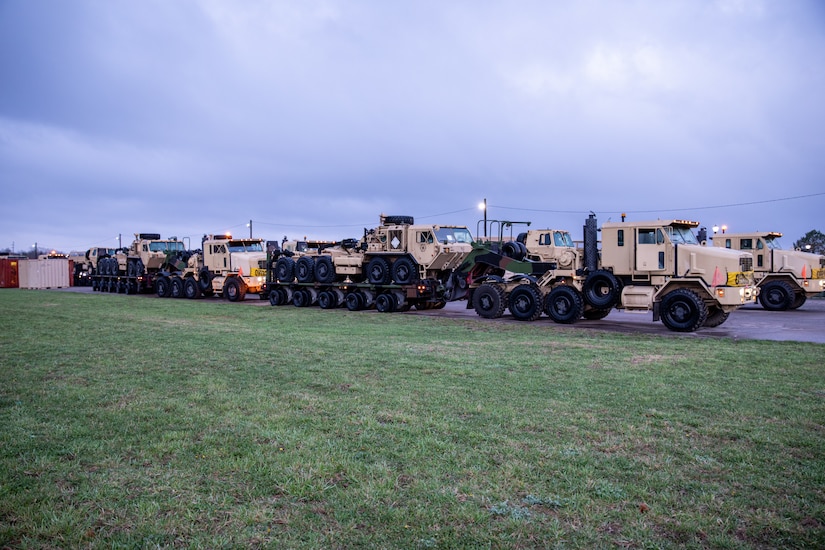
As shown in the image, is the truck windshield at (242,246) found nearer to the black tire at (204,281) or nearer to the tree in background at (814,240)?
the black tire at (204,281)

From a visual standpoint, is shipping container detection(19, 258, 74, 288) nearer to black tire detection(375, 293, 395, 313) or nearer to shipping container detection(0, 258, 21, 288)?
shipping container detection(0, 258, 21, 288)

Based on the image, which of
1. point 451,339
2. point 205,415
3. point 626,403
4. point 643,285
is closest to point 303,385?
point 205,415

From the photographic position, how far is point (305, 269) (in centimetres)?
2520

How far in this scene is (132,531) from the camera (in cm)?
418

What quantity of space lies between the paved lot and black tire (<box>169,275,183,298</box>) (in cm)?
1342

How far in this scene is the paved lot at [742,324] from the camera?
15219 mm

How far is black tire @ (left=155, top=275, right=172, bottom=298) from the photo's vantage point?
3247 centimetres

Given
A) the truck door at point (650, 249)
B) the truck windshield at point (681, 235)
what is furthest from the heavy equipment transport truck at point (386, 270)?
the truck windshield at point (681, 235)

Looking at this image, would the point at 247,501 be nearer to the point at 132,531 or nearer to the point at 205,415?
the point at 132,531

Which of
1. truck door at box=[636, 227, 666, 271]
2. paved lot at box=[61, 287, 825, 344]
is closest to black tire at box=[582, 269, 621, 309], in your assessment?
paved lot at box=[61, 287, 825, 344]

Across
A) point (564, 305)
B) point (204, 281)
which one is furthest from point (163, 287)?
point (564, 305)

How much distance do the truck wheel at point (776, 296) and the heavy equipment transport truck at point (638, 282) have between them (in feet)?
26.1

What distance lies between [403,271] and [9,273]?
38.2 metres

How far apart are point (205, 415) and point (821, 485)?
18.9ft
